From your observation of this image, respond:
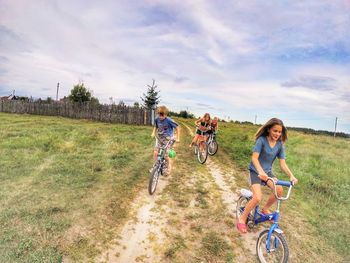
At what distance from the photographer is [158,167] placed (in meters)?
7.92

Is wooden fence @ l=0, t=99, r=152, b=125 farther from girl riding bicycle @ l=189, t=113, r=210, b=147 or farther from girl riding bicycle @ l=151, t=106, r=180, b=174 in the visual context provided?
girl riding bicycle @ l=151, t=106, r=180, b=174

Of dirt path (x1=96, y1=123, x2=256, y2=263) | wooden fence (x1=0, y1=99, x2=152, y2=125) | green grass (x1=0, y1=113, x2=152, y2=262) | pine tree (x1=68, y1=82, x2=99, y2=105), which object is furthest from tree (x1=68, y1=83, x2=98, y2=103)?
dirt path (x1=96, y1=123, x2=256, y2=263)

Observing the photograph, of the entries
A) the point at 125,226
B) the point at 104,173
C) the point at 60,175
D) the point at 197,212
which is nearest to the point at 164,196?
the point at 197,212

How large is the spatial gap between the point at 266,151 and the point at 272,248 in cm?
163

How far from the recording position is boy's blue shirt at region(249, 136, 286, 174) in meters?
5.30

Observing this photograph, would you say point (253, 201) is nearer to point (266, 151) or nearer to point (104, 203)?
point (266, 151)

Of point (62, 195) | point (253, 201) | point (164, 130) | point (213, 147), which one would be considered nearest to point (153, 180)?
point (164, 130)

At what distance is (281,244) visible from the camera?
4.62 meters

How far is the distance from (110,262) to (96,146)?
364 inches

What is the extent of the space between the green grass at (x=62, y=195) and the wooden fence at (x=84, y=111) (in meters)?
15.5

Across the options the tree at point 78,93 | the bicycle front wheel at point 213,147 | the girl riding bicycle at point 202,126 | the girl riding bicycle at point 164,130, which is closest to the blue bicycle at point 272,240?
the girl riding bicycle at point 164,130

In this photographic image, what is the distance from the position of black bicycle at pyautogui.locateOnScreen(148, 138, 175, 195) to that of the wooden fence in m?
20.4

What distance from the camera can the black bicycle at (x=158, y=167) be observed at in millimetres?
7550

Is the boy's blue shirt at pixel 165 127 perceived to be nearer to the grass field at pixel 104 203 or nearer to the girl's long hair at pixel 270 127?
the grass field at pixel 104 203
